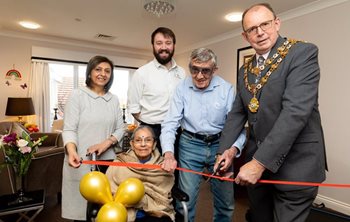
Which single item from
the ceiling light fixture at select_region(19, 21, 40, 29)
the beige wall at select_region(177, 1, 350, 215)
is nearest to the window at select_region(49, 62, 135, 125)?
the ceiling light fixture at select_region(19, 21, 40, 29)

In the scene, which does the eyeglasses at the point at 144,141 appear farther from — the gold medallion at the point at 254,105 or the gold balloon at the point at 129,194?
the gold medallion at the point at 254,105

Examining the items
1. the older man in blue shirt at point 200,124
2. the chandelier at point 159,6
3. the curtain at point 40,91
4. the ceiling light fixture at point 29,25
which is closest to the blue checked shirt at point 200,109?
the older man in blue shirt at point 200,124

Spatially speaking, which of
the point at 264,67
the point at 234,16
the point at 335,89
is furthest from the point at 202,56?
the point at 234,16

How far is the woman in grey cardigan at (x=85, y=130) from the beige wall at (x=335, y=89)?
8.96 ft

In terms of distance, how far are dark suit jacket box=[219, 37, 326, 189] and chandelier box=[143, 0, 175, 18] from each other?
221cm

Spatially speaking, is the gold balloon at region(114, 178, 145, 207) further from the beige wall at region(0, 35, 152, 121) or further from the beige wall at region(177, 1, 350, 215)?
the beige wall at region(0, 35, 152, 121)

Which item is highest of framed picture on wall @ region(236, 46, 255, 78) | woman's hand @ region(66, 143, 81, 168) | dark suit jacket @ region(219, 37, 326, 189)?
framed picture on wall @ region(236, 46, 255, 78)

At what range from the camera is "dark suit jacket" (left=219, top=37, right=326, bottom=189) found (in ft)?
3.41

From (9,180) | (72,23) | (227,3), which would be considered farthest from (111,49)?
(9,180)

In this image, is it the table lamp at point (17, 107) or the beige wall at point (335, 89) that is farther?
the table lamp at point (17, 107)

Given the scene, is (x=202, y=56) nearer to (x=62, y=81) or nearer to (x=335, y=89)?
(x=335, y=89)

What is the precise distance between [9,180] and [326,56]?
13.6 feet

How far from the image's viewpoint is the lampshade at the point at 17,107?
476cm

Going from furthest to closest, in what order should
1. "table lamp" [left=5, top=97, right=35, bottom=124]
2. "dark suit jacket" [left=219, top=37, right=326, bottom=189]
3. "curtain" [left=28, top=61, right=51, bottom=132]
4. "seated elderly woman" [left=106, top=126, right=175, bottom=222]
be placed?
"curtain" [left=28, top=61, right=51, bottom=132], "table lamp" [left=5, top=97, right=35, bottom=124], "seated elderly woman" [left=106, top=126, right=175, bottom=222], "dark suit jacket" [left=219, top=37, right=326, bottom=189]
